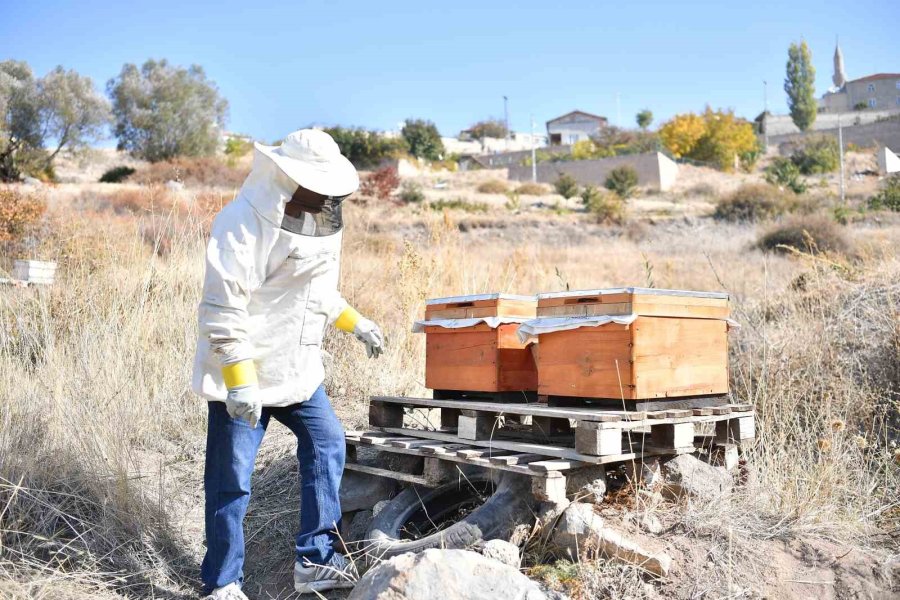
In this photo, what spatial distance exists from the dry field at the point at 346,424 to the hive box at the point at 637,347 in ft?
1.71

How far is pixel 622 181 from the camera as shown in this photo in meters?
36.6

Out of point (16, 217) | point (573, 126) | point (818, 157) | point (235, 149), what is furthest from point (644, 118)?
point (16, 217)

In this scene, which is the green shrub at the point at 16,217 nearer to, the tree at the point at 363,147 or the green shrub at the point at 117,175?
the green shrub at the point at 117,175

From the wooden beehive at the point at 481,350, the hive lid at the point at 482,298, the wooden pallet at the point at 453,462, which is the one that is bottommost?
the wooden pallet at the point at 453,462

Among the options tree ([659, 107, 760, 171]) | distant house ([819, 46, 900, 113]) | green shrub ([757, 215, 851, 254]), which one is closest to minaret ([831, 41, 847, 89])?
distant house ([819, 46, 900, 113])

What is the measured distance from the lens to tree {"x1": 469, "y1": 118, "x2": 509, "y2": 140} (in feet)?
229

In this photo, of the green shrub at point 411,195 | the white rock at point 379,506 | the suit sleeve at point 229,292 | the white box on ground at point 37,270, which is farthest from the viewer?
the green shrub at point 411,195

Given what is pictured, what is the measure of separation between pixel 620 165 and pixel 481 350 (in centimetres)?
3744

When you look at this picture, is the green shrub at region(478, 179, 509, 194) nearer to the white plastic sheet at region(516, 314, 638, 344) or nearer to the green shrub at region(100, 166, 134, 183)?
the green shrub at region(100, 166, 134, 183)

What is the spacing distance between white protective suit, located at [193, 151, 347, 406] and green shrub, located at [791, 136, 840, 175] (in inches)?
1832

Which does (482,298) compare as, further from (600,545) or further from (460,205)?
(460,205)

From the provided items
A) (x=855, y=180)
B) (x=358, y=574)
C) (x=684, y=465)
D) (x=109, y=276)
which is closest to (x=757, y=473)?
(x=684, y=465)

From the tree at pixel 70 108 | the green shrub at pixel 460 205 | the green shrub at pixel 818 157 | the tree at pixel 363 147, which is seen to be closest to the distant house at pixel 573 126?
the green shrub at pixel 818 157

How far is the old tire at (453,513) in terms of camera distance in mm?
3029
